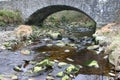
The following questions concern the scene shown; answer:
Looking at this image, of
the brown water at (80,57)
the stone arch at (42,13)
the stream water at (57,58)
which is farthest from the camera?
the stone arch at (42,13)

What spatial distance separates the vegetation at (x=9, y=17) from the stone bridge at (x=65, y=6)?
1.24 ft

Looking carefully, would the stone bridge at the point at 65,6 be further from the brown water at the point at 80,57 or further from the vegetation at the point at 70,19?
the brown water at the point at 80,57

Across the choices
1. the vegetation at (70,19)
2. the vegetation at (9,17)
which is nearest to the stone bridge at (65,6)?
the vegetation at (9,17)

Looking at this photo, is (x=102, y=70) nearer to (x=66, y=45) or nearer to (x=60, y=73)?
(x=60, y=73)

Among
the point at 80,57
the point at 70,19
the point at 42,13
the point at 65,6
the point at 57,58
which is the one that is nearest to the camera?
the point at 57,58

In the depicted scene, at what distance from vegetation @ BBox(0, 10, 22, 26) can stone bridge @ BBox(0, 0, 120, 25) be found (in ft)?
1.24

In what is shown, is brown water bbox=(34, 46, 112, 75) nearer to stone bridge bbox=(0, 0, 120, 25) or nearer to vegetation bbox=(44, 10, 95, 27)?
stone bridge bbox=(0, 0, 120, 25)

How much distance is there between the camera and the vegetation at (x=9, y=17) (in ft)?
68.6

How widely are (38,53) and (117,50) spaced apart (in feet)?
12.1

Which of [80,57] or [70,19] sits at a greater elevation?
[80,57]

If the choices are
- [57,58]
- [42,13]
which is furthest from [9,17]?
[57,58]

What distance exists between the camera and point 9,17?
21328mm

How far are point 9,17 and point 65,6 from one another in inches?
173

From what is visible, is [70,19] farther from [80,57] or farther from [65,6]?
[80,57]
